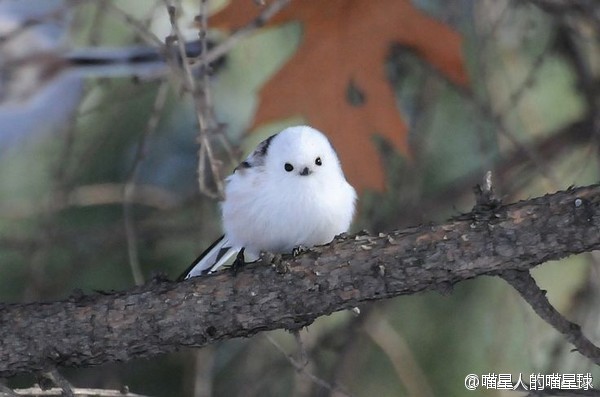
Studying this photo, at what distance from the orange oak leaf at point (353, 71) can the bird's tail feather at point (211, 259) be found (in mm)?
352

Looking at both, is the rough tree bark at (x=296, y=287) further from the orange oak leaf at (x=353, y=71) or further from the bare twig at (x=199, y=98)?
the orange oak leaf at (x=353, y=71)

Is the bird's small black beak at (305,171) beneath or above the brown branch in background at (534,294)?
above

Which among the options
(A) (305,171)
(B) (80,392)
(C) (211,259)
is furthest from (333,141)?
(B) (80,392)

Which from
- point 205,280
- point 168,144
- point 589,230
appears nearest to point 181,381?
point 168,144

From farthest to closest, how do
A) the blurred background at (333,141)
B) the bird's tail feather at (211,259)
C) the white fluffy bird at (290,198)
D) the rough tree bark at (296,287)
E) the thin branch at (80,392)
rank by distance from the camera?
1. the bird's tail feather at (211,259)
2. the blurred background at (333,141)
3. the white fluffy bird at (290,198)
4. the thin branch at (80,392)
5. the rough tree bark at (296,287)

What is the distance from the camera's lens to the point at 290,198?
1.86 m

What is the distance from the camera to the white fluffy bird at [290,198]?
6.08ft

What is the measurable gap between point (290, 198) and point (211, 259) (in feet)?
1.13

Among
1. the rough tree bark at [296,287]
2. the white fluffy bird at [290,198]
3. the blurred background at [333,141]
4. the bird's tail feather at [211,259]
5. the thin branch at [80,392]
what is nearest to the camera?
the rough tree bark at [296,287]

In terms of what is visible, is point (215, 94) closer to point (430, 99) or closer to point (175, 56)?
point (430, 99)

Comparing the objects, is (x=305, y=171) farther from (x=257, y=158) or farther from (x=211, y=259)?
(x=211, y=259)

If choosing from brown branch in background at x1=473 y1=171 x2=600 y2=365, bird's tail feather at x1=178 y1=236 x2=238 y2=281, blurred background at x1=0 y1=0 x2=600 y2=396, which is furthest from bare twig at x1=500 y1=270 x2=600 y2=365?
bird's tail feather at x1=178 y1=236 x2=238 y2=281

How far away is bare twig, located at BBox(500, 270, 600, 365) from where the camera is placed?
1.54 metres

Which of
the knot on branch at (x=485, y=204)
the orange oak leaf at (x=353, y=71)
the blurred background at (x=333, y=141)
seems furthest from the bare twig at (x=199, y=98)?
the knot on branch at (x=485, y=204)
